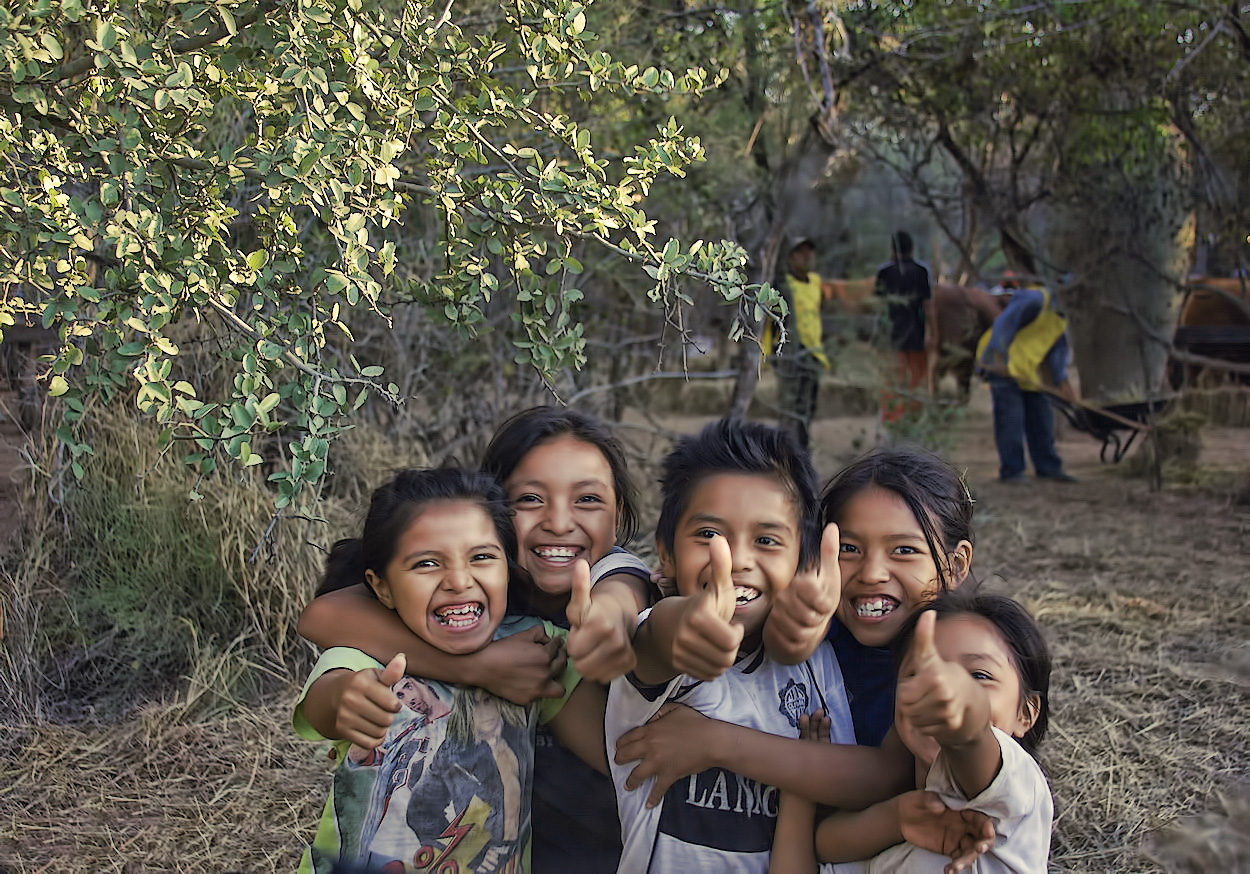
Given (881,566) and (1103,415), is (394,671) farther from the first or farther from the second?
(1103,415)

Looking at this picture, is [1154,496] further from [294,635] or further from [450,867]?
[450,867]

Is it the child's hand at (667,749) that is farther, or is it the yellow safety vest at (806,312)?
the yellow safety vest at (806,312)

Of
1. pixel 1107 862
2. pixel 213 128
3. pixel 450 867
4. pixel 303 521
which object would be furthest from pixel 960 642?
pixel 213 128

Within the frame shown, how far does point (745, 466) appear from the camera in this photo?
1.75 metres

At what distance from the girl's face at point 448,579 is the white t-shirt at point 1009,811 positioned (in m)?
0.74

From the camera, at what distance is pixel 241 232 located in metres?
4.05

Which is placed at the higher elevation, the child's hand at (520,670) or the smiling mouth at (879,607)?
the smiling mouth at (879,607)

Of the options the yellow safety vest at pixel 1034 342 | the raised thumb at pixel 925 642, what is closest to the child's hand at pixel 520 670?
the raised thumb at pixel 925 642

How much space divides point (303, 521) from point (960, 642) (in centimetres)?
244

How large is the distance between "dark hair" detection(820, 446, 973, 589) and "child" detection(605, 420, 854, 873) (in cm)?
15

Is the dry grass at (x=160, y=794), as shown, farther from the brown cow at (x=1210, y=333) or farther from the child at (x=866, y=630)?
the brown cow at (x=1210, y=333)

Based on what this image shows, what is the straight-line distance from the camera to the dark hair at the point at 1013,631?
166 cm

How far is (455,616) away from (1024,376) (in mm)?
6499

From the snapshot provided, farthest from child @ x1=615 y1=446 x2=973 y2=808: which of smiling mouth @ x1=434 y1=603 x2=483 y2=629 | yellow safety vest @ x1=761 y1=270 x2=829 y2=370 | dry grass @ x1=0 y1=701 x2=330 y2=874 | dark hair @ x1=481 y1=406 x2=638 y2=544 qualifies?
yellow safety vest @ x1=761 y1=270 x2=829 y2=370
